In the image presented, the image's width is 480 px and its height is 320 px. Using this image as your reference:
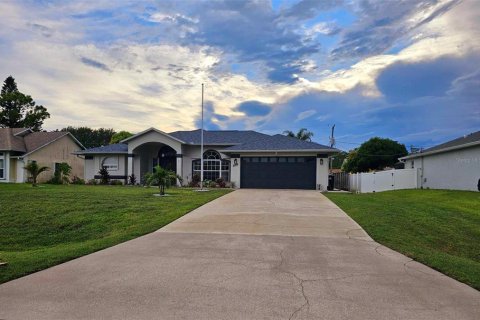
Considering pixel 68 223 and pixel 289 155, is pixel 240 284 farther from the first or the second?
pixel 289 155

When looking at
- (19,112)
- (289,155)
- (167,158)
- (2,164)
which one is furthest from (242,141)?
(19,112)

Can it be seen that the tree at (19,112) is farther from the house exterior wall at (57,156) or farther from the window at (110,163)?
the window at (110,163)

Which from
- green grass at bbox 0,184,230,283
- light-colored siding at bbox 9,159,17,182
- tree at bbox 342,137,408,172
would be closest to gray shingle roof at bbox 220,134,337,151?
green grass at bbox 0,184,230,283

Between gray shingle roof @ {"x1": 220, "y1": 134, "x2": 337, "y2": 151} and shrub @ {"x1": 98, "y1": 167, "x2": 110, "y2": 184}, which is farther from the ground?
gray shingle roof @ {"x1": 220, "y1": 134, "x2": 337, "y2": 151}

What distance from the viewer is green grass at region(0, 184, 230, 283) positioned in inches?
299

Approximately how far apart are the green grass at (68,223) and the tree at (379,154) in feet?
138

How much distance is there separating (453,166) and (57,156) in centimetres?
3378

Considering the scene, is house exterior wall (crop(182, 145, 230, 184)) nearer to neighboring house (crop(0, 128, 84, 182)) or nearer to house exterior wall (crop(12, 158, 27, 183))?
neighboring house (crop(0, 128, 84, 182))

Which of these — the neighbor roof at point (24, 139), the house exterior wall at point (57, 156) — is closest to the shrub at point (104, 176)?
the house exterior wall at point (57, 156)

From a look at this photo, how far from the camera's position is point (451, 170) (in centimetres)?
2334

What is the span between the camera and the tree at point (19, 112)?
49.2m

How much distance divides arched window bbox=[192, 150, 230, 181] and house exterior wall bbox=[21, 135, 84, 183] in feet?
48.3

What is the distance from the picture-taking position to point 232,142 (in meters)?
30.0

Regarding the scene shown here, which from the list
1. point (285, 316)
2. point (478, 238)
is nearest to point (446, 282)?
point (285, 316)
